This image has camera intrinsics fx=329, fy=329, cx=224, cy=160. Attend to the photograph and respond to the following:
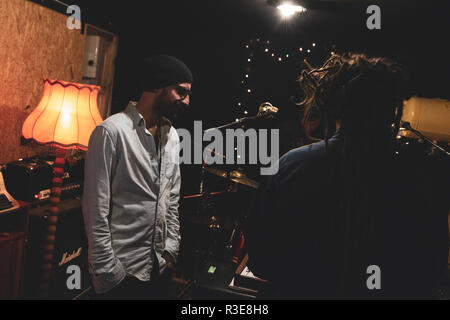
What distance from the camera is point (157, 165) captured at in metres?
2.00

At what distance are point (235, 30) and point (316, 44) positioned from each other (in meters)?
1.22

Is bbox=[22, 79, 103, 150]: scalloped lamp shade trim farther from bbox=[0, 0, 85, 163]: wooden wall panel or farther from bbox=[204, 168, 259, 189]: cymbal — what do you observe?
bbox=[204, 168, 259, 189]: cymbal

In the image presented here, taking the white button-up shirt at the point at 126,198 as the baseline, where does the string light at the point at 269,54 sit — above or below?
above

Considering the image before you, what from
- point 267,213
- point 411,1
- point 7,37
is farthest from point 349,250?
point 411,1

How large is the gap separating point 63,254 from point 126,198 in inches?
49.9

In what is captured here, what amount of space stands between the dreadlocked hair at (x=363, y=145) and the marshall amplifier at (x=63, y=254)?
2278 millimetres

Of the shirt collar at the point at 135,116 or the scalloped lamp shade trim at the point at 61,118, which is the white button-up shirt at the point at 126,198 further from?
the scalloped lamp shade trim at the point at 61,118

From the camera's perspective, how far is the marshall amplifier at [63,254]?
8.08 ft

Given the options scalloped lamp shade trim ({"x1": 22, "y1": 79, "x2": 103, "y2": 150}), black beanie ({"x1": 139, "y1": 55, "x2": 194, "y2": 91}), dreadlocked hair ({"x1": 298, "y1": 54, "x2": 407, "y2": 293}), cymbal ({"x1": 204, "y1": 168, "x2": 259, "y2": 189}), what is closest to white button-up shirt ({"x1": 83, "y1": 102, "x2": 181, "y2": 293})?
black beanie ({"x1": 139, "y1": 55, "x2": 194, "y2": 91})

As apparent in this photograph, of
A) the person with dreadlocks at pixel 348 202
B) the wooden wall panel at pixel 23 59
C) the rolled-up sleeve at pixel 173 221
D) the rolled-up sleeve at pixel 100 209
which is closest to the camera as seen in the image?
the person with dreadlocks at pixel 348 202

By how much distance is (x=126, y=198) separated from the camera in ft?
6.05

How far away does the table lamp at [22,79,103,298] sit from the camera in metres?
2.35

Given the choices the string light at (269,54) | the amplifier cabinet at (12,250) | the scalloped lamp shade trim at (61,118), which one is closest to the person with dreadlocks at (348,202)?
the scalloped lamp shade trim at (61,118)
